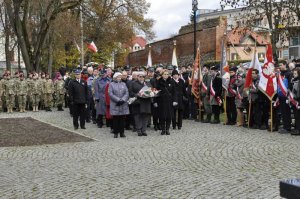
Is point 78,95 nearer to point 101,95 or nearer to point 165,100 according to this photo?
point 101,95

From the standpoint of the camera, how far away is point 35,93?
2412 cm

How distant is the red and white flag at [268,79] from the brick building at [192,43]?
83.5 feet

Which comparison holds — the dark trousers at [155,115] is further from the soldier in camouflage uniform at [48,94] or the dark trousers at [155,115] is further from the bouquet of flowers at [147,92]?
the soldier in camouflage uniform at [48,94]

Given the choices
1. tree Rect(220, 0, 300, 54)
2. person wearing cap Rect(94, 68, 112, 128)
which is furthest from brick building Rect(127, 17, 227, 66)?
person wearing cap Rect(94, 68, 112, 128)

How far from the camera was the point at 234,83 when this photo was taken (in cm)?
1650

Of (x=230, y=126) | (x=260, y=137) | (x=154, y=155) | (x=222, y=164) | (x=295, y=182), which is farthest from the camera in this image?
(x=230, y=126)

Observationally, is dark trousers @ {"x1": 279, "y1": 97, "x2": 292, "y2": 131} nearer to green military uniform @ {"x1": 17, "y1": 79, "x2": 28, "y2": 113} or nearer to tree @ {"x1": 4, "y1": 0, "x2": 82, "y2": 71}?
green military uniform @ {"x1": 17, "y1": 79, "x2": 28, "y2": 113}

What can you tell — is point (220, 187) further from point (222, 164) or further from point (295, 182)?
point (295, 182)

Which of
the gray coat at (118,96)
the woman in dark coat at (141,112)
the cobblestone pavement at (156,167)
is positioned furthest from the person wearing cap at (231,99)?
the gray coat at (118,96)

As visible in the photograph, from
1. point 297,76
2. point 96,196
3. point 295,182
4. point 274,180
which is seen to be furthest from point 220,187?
point 297,76

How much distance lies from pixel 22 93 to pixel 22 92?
1.9 inches

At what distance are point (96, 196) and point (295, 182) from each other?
14.7 ft

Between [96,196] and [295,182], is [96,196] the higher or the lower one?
the lower one

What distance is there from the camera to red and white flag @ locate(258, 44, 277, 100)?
581 inches
